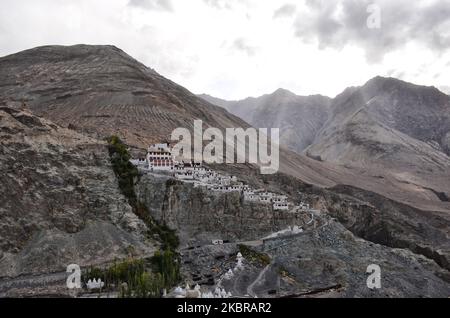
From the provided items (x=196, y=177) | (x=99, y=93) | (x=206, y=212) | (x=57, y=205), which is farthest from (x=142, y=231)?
(x=99, y=93)

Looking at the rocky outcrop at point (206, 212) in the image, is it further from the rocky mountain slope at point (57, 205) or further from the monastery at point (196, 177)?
the rocky mountain slope at point (57, 205)

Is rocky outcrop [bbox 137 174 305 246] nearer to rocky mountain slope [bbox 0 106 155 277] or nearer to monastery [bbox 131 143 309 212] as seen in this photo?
monastery [bbox 131 143 309 212]

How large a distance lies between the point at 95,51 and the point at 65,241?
13028cm

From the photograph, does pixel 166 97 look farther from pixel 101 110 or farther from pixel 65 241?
pixel 65 241

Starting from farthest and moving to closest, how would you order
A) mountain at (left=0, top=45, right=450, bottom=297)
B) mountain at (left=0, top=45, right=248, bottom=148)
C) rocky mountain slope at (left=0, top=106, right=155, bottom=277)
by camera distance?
mountain at (left=0, top=45, right=248, bottom=148)
rocky mountain slope at (left=0, top=106, right=155, bottom=277)
mountain at (left=0, top=45, right=450, bottom=297)

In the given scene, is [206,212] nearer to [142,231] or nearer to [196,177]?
[196,177]

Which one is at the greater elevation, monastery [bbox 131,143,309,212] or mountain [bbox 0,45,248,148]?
mountain [bbox 0,45,248,148]

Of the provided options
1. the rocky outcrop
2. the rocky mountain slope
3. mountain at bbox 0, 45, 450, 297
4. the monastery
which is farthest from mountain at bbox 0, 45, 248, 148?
the rocky outcrop

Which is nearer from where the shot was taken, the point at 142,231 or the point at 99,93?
the point at 142,231

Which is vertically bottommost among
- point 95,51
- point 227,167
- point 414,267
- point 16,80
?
point 414,267

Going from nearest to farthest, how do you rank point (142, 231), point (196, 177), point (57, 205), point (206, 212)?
point (142, 231) < point (57, 205) < point (206, 212) < point (196, 177)

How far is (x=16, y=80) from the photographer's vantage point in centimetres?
17500

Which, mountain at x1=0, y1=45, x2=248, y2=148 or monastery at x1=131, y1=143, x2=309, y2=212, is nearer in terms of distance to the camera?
monastery at x1=131, y1=143, x2=309, y2=212
